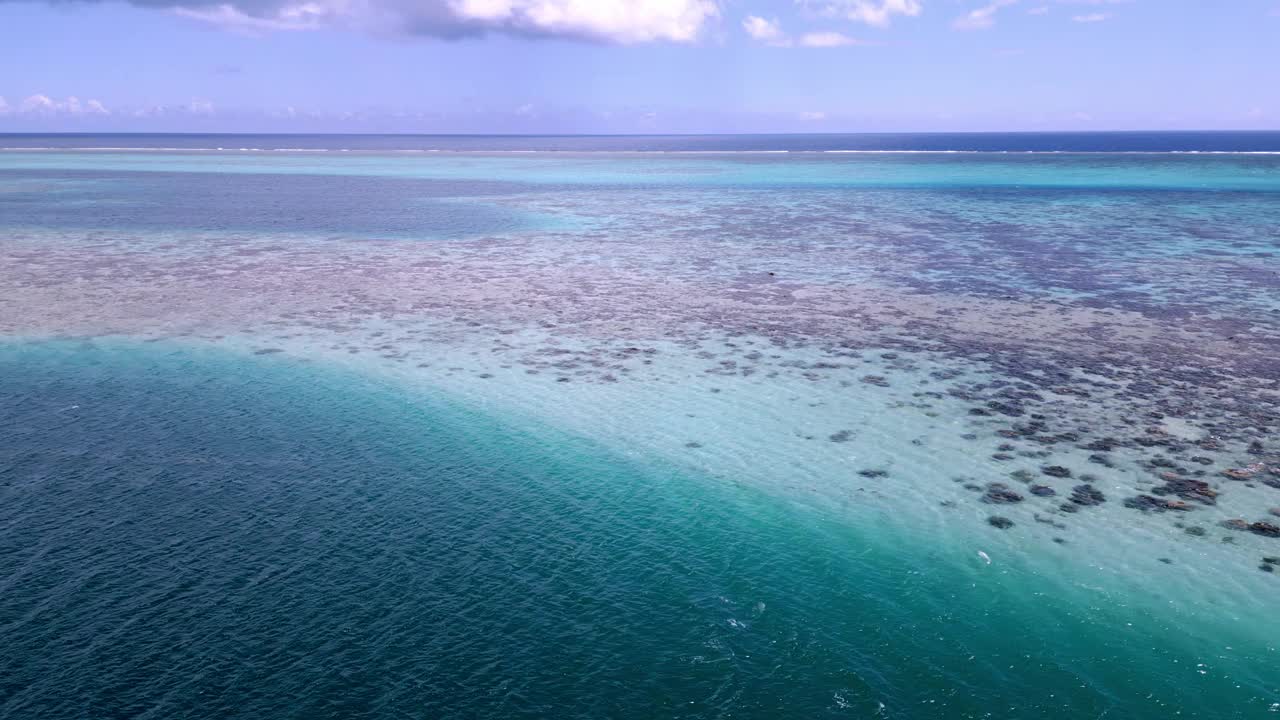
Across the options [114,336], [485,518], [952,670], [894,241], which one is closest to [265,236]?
[114,336]

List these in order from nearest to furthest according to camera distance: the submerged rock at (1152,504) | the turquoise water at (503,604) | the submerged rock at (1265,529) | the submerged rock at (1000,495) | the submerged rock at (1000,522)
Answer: the turquoise water at (503,604) < the submerged rock at (1265,529) < the submerged rock at (1000,522) < the submerged rock at (1152,504) < the submerged rock at (1000,495)

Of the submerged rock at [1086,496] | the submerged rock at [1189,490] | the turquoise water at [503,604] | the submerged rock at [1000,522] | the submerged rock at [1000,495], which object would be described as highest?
the submerged rock at [1189,490]

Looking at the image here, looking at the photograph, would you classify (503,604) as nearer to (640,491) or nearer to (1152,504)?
(640,491)

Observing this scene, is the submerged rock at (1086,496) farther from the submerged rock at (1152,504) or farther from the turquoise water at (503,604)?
the turquoise water at (503,604)

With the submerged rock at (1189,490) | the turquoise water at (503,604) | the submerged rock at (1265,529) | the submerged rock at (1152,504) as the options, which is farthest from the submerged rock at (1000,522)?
the submerged rock at (1265,529)

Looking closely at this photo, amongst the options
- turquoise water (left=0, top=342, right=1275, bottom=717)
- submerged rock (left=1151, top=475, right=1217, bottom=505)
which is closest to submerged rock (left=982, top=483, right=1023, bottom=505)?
turquoise water (left=0, top=342, right=1275, bottom=717)

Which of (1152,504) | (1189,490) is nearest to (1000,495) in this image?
(1152,504)

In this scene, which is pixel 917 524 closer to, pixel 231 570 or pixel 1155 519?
pixel 1155 519
